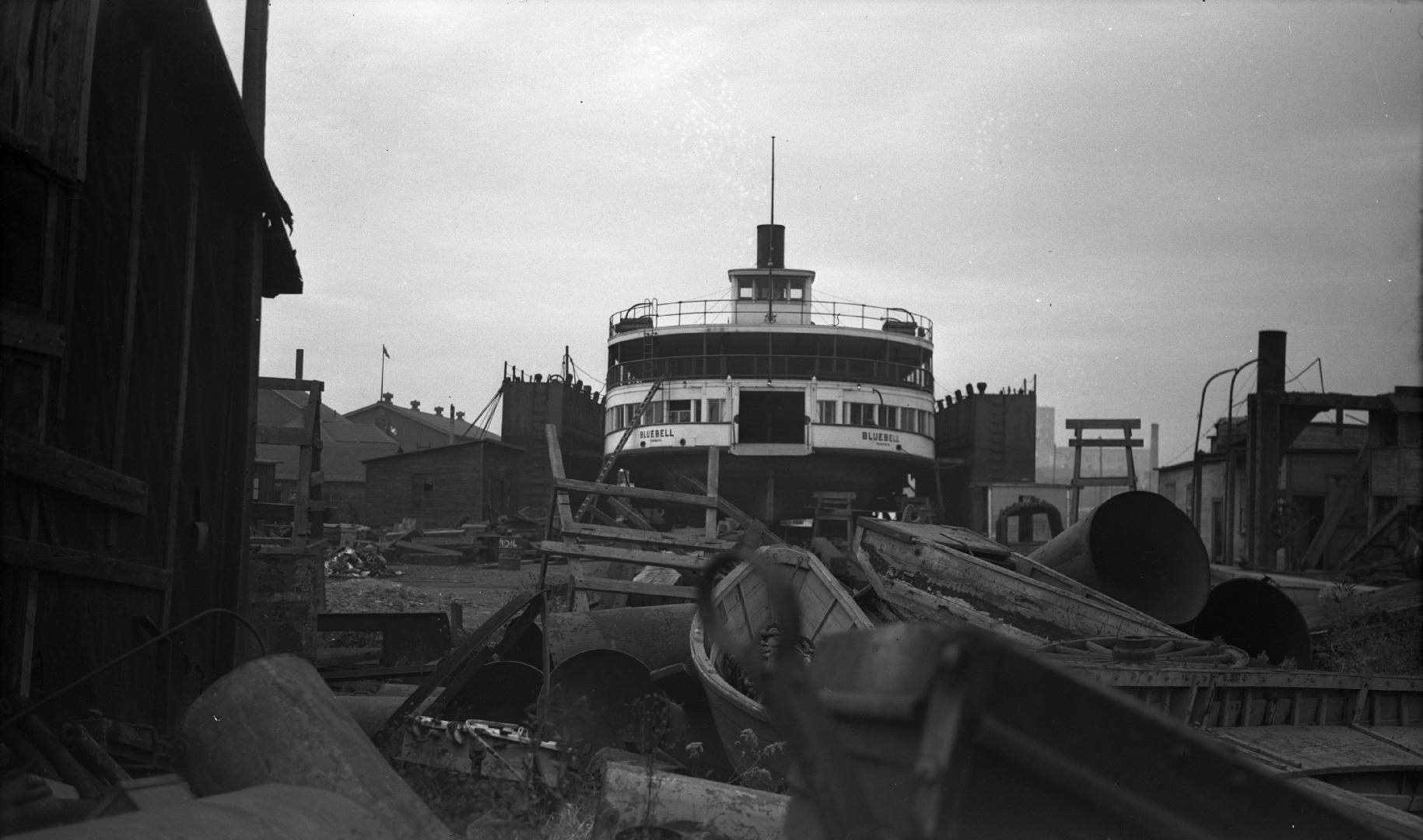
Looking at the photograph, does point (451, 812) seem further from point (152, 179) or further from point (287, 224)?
point (287, 224)

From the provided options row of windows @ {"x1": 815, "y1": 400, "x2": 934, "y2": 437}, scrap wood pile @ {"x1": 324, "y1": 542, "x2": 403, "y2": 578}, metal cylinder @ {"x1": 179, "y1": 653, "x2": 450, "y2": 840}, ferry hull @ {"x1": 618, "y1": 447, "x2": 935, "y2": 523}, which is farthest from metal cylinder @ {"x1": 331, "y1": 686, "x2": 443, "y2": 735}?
row of windows @ {"x1": 815, "y1": 400, "x2": 934, "y2": 437}

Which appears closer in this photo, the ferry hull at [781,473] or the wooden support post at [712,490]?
the wooden support post at [712,490]

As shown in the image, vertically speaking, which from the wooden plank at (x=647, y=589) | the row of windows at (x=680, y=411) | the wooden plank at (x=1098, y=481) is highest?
the row of windows at (x=680, y=411)

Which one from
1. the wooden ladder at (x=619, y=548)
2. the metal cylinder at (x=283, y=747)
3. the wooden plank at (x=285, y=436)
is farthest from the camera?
the wooden plank at (x=285, y=436)

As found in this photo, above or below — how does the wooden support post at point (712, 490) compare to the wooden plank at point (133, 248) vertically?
below

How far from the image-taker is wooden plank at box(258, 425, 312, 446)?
10281mm

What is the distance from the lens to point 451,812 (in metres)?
4.96

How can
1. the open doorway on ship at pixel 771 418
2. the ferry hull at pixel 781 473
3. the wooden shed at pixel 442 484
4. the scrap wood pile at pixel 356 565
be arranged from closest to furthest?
the scrap wood pile at pixel 356 565, the ferry hull at pixel 781 473, the open doorway on ship at pixel 771 418, the wooden shed at pixel 442 484

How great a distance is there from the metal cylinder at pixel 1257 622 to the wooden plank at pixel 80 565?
839 cm

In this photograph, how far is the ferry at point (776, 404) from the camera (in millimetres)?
25938

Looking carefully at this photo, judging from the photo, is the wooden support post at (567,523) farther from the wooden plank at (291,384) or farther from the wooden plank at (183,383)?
the wooden plank at (183,383)

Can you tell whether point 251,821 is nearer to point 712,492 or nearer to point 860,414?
point 712,492

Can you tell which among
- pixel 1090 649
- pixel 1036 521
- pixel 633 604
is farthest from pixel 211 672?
pixel 1036 521

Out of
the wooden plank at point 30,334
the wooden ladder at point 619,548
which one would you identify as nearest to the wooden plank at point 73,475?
the wooden plank at point 30,334
